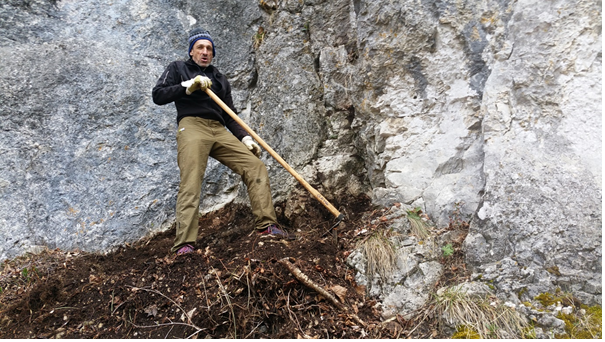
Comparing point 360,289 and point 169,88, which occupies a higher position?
point 169,88

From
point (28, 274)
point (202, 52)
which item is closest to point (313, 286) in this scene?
point (202, 52)

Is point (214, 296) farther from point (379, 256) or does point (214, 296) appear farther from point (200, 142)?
point (200, 142)

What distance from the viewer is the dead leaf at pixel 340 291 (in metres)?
3.73

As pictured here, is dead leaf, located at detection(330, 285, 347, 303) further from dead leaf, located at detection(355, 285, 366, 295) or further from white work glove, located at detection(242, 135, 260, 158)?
white work glove, located at detection(242, 135, 260, 158)

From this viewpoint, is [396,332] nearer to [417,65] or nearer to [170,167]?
[417,65]

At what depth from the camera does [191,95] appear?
5.11m

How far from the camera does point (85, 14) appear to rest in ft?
22.7

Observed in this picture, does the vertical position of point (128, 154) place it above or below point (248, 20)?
below

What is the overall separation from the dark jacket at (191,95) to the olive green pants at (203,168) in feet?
0.36

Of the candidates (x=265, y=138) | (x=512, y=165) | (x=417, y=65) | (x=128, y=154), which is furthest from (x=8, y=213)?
(x=512, y=165)

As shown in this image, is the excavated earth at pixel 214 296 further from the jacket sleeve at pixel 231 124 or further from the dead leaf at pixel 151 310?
the jacket sleeve at pixel 231 124

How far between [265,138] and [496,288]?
3678mm

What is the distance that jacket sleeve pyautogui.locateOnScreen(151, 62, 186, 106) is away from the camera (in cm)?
488

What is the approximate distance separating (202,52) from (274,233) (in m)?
2.43
